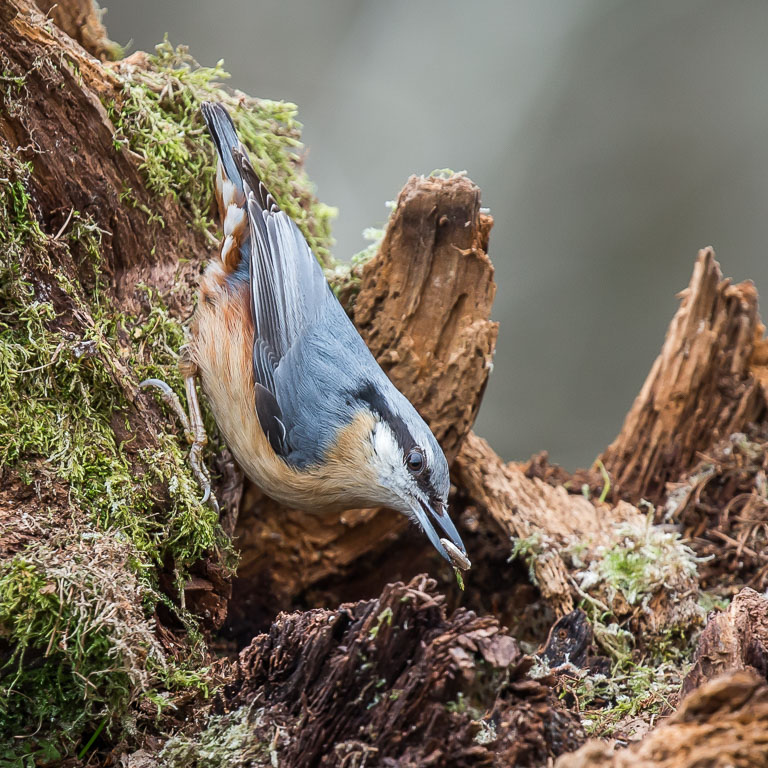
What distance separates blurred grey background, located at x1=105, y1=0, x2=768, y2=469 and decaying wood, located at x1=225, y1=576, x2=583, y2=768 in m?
4.97

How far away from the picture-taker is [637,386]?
21.9ft

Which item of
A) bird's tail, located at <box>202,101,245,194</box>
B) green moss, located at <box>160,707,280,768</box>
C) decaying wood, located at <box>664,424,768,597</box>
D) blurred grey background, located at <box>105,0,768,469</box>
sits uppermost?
blurred grey background, located at <box>105,0,768,469</box>

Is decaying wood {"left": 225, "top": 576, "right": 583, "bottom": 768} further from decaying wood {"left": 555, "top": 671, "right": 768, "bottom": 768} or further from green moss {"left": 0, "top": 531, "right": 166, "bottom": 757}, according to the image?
green moss {"left": 0, "top": 531, "right": 166, "bottom": 757}

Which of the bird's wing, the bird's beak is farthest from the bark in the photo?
the bird's beak

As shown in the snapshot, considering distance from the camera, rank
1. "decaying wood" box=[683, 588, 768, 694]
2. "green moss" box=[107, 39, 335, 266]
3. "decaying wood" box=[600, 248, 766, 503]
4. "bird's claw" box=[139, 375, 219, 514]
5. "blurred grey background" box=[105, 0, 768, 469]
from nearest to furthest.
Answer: "decaying wood" box=[683, 588, 768, 694], "bird's claw" box=[139, 375, 219, 514], "green moss" box=[107, 39, 335, 266], "decaying wood" box=[600, 248, 766, 503], "blurred grey background" box=[105, 0, 768, 469]

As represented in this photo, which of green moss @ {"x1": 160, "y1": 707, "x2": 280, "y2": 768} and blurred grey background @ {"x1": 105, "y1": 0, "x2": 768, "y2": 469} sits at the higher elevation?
blurred grey background @ {"x1": 105, "y1": 0, "x2": 768, "y2": 469}

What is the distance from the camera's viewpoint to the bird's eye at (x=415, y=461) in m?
2.54

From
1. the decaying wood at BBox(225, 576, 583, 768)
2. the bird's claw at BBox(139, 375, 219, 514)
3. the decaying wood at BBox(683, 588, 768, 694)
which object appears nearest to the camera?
the decaying wood at BBox(225, 576, 583, 768)

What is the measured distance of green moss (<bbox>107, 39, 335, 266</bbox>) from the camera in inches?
107

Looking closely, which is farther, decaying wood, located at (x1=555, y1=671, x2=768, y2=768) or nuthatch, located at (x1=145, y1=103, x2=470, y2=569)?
nuthatch, located at (x1=145, y1=103, x2=470, y2=569)

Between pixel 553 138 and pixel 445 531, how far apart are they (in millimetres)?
5343

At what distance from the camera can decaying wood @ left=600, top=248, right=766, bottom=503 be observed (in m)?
3.36

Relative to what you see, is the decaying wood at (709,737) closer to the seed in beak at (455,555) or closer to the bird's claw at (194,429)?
the seed in beak at (455,555)

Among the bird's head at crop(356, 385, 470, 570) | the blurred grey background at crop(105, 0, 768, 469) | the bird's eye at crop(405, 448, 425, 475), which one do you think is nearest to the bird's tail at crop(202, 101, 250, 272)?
the bird's head at crop(356, 385, 470, 570)
